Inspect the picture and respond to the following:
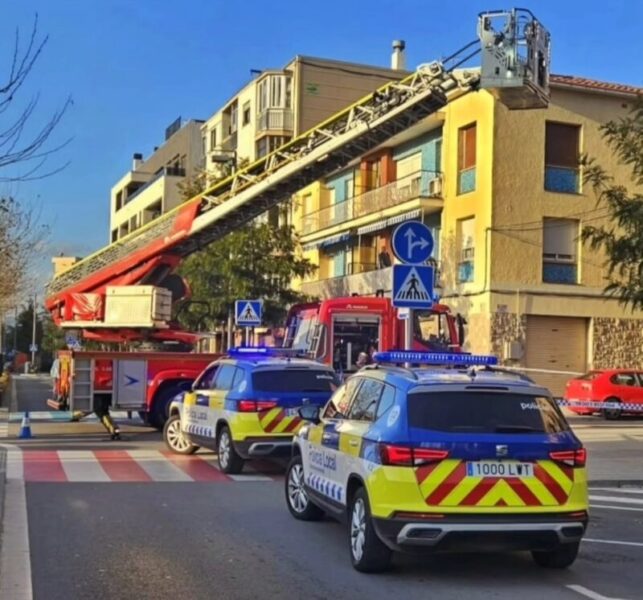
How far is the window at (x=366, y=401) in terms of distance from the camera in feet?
25.1

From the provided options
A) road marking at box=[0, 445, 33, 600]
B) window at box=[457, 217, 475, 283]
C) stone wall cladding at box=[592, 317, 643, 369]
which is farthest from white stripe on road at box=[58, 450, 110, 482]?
stone wall cladding at box=[592, 317, 643, 369]

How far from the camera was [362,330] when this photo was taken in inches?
698

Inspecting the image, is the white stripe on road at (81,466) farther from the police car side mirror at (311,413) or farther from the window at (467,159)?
the window at (467,159)

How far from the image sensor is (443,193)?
102 feet

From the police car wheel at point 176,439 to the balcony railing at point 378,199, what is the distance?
1743 cm

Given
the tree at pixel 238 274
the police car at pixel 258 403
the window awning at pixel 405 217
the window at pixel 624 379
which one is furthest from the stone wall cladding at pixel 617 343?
the police car at pixel 258 403

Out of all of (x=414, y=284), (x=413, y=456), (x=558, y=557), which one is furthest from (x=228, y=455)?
(x=413, y=456)

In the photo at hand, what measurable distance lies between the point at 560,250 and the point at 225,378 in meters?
18.9

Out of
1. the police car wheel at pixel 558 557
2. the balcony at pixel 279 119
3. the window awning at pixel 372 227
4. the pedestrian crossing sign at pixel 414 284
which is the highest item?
the balcony at pixel 279 119

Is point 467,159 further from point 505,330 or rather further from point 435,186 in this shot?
point 505,330

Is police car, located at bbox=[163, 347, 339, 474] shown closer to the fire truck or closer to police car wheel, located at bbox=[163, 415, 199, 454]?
police car wheel, located at bbox=[163, 415, 199, 454]

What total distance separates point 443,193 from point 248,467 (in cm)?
1892

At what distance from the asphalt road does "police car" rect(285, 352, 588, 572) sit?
318mm

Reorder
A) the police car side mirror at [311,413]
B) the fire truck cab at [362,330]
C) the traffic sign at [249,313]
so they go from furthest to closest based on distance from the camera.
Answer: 1. the traffic sign at [249,313]
2. the fire truck cab at [362,330]
3. the police car side mirror at [311,413]
